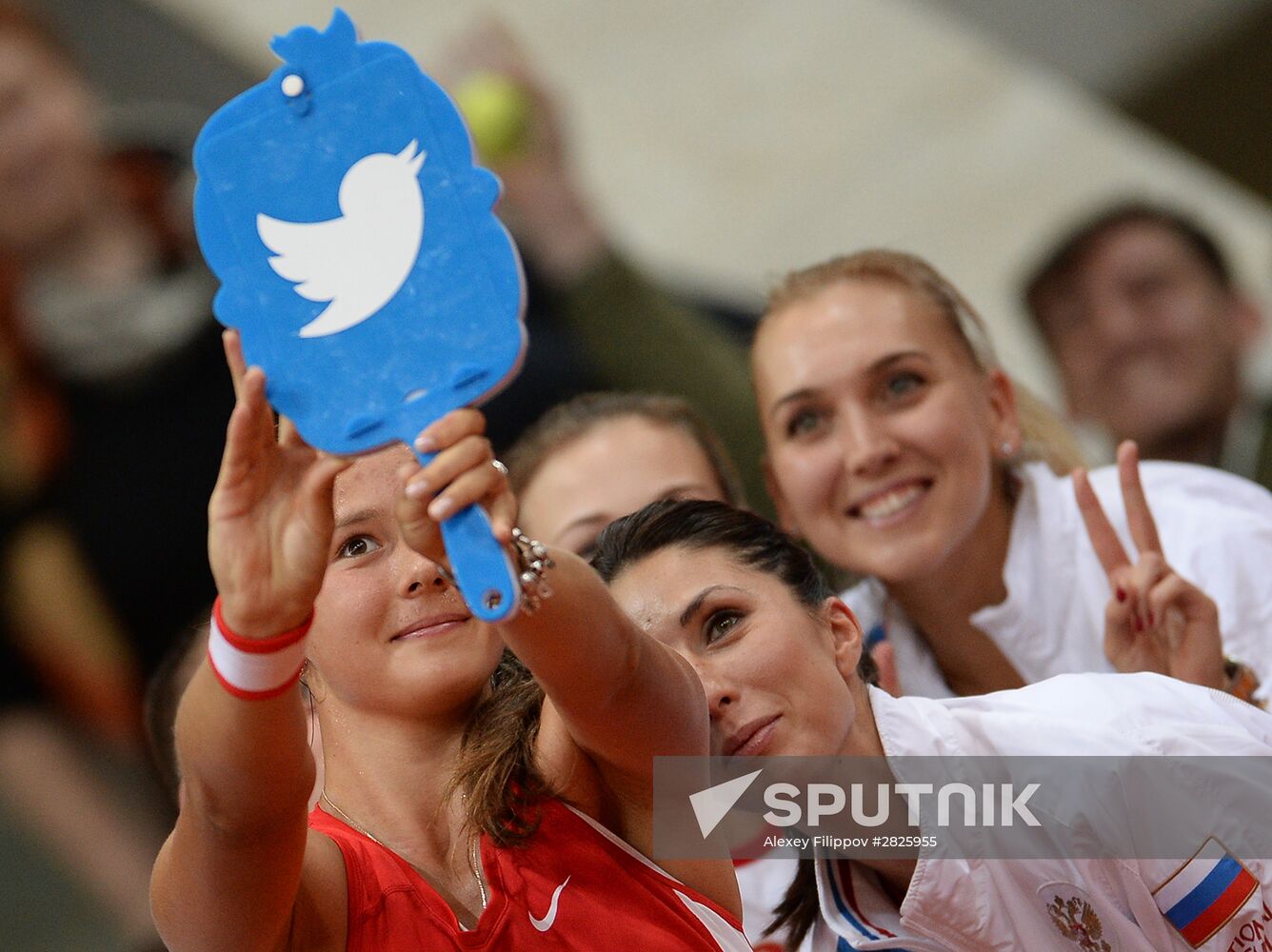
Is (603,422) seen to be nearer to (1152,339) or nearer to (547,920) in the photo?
(547,920)

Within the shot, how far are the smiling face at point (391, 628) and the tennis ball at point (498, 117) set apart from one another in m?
1.67

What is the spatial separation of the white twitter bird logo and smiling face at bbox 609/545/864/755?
0.33 meters

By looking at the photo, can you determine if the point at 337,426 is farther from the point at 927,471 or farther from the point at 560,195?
the point at 560,195

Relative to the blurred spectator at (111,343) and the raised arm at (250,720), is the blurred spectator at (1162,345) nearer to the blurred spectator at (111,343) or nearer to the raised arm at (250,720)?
the blurred spectator at (111,343)

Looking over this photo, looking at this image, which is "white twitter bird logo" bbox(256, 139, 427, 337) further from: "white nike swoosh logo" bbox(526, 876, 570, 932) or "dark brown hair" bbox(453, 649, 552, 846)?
"white nike swoosh logo" bbox(526, 876, 570, 932)

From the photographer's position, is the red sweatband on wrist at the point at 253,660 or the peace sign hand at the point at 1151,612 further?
the peace sign hand at the point at 1151,612

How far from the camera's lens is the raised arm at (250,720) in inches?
35.9

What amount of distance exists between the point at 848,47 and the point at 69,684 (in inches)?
91.1

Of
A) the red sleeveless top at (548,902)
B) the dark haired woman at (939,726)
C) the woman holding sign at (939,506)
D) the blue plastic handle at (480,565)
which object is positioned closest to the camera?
the blue plastic handle at (480,565)

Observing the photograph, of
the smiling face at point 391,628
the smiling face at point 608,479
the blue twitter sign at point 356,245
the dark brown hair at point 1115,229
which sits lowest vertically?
the smiling face at point 391,628

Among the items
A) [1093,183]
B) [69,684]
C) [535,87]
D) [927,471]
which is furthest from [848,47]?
[927,471]

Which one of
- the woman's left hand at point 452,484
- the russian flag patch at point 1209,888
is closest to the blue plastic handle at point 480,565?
the woman's left hand at point 452,484

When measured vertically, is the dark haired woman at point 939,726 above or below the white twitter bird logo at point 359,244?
below

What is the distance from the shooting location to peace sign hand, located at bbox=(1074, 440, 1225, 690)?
138cm
